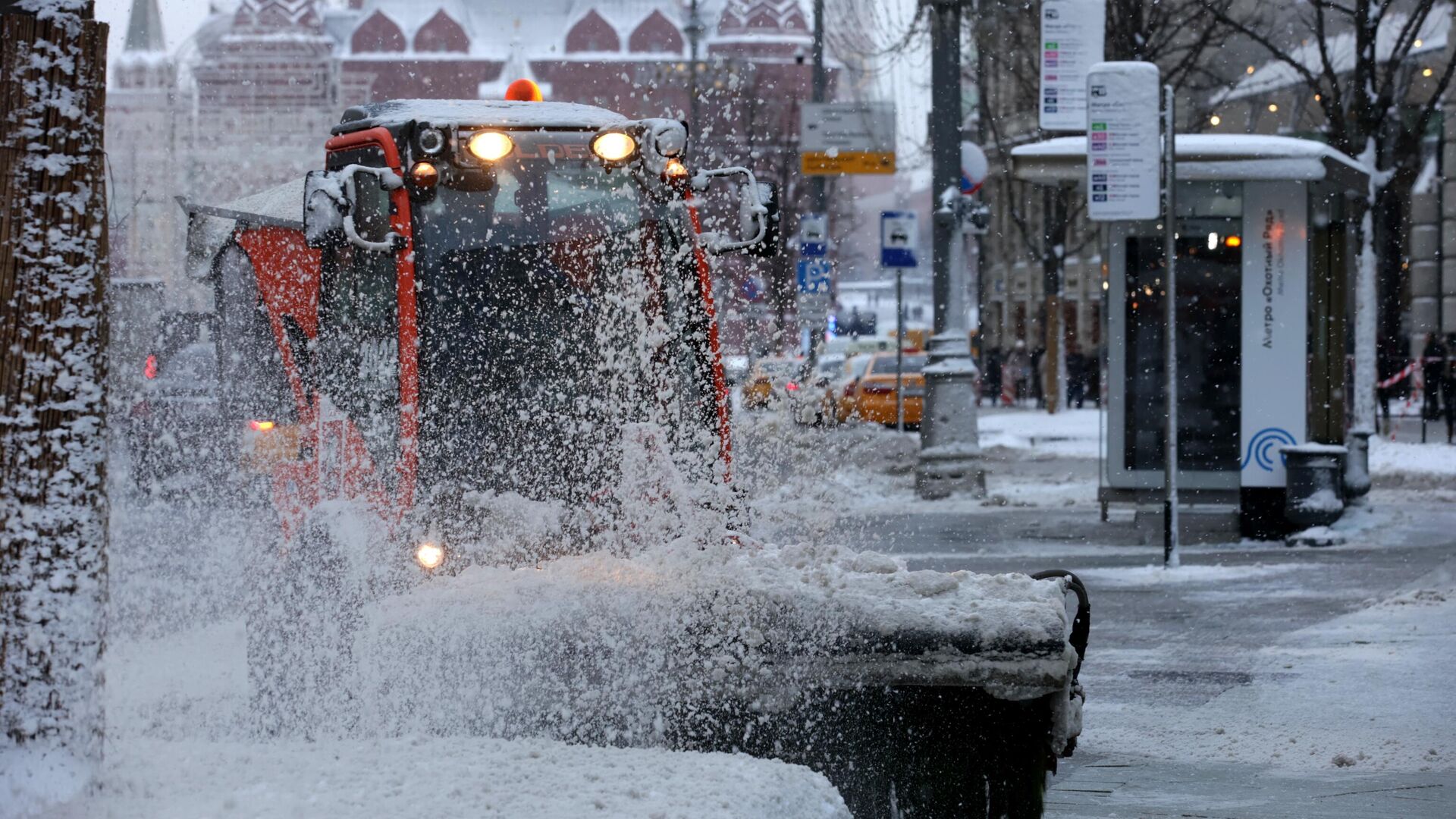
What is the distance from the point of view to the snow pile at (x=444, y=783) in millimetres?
4062

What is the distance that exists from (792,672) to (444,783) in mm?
1012

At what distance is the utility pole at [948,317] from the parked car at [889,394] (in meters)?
15.1

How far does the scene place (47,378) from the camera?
3.87 m

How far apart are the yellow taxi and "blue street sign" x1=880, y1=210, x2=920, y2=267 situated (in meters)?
11.8

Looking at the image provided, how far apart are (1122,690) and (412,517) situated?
3.45 m

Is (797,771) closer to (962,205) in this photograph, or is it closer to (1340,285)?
(1340,285)

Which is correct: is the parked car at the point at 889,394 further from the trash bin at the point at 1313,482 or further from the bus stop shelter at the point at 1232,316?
the trash bin at the point at 1313,482

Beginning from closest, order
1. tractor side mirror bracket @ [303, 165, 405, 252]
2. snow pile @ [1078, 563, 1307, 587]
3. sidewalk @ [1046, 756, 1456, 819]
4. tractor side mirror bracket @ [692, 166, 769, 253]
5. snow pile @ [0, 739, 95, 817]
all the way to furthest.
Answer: snow pile @ [0, 739, 95, 817], sidewalk @ [1046, 756, 1456, 819], tractor side mirror bracket @ [303, 165, 405, 252], tractor side mirror bracket @ [692, 166, 769, 253], snow pile @ [1078, 563, 1307, 587]

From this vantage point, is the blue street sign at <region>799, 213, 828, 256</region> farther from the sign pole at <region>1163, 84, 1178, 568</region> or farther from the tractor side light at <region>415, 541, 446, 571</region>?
the tractor side light at <region>415, 541, 446, 571</region>

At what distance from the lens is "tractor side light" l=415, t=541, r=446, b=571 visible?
620 cm

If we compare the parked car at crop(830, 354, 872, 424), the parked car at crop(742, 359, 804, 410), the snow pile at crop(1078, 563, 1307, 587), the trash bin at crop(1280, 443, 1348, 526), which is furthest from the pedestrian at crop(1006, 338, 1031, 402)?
the parked car at crop(742, 359, 804, 410)

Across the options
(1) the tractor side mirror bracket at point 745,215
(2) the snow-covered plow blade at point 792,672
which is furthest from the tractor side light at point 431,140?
(2) the snow-covered plow blade at point 792,672

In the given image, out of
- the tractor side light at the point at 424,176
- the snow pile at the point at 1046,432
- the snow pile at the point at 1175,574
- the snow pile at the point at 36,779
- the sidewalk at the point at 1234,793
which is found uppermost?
the tractor side light at the point at 424,176

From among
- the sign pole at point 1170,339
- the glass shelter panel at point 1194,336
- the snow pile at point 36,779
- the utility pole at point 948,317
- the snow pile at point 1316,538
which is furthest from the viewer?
the utility pole at point 948,317
